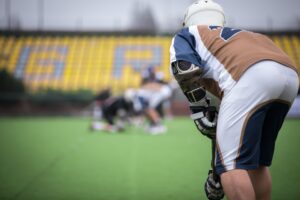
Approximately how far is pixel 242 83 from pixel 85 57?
27809 millimetres

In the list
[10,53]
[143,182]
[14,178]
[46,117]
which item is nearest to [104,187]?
[143,182]

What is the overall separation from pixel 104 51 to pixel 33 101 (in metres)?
9.17

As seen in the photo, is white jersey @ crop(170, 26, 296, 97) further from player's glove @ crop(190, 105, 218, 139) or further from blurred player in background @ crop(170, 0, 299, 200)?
player's glove @ crop(190, 105, 218, 139)

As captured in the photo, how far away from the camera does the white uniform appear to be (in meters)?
2.61

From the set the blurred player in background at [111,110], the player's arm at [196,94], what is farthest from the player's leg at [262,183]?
the blurred player in background at [111,110]

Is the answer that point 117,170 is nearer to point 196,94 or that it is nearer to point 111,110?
point 196,94

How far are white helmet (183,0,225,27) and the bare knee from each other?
43.0 inches

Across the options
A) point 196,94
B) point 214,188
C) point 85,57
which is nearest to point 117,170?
point 214,188

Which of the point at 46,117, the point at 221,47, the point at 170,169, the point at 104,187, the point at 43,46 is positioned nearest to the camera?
the point at 221,47

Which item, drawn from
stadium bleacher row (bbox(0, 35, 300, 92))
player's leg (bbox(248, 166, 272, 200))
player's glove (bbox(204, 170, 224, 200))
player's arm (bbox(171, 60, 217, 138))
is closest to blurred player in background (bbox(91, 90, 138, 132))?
player's glove (bbox(204, 170, 224, 200))

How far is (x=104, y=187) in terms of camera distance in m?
4.95

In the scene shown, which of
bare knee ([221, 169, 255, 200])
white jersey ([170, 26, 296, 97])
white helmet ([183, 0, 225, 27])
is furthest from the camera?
white helmet ([183, 0, 225, 27])

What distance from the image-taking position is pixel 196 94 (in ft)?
9.29

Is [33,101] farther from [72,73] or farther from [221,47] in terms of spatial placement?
[221,47]
